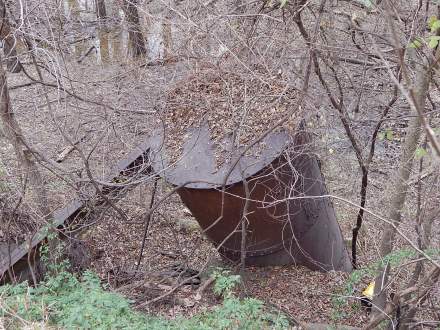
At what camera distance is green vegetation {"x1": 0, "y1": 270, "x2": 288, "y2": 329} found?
3.36 meters

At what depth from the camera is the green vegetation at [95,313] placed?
3.36 metres

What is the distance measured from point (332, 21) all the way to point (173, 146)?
2474mm

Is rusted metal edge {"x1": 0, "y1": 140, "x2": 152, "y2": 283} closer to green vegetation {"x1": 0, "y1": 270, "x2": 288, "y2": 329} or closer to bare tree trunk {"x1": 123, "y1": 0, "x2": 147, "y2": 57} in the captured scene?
green vegetation {"x1": 0, "y1": 270, "x2": 288, "y2": 329}

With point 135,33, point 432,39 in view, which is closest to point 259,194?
point 432,39

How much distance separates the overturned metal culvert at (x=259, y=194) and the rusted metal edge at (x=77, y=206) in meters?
0.22

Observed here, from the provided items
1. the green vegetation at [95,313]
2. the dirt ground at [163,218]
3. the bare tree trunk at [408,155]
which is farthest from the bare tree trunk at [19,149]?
the bare tree trunk at [408,155]

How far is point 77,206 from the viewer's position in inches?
196

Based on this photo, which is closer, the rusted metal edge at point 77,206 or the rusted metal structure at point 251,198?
the rusted metal structure at point 251,198

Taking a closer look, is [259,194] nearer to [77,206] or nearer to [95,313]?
[95,313]

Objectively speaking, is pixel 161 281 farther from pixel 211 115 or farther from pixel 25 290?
pixel 211 115

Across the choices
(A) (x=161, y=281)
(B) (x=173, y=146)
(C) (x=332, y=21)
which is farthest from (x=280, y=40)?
(A) (x=161, y=281)

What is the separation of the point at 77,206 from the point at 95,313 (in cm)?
182

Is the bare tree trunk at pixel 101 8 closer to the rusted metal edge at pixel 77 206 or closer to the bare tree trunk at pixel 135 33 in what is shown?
the bare tree trunk at pixel 135 33

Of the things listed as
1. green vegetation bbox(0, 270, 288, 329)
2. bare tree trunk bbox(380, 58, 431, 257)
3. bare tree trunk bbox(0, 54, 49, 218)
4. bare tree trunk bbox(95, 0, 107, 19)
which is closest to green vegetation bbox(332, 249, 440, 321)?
bare tree trunk bbox(380, 58, 431, 257)
